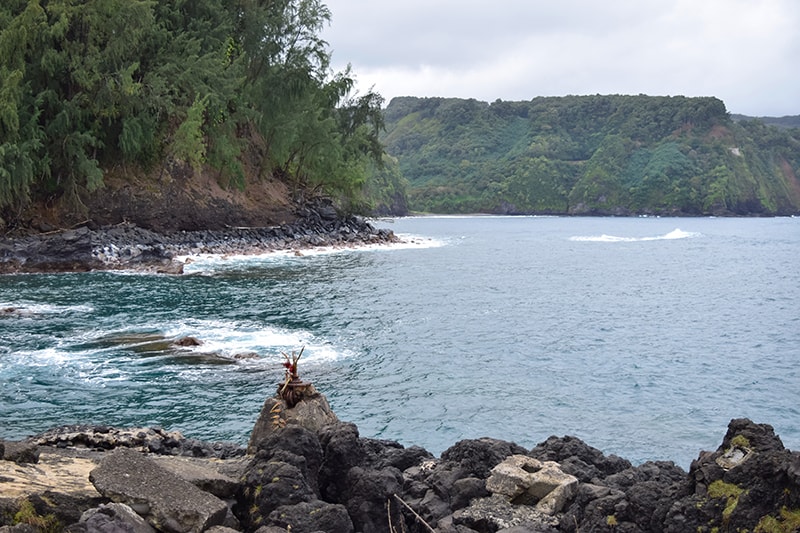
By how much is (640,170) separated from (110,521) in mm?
170437

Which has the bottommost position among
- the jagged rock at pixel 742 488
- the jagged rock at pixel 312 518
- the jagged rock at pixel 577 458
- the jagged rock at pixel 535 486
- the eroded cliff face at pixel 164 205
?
the jagged rock at pixel 577 458

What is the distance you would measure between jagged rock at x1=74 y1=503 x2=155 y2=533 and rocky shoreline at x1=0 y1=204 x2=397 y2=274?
31.5m

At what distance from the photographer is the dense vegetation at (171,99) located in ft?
129

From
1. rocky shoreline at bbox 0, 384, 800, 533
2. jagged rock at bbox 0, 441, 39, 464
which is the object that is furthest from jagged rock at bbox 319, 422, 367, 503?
jagged rock at bbox 0, 441, 39, 464

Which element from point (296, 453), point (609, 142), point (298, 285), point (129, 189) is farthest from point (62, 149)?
point (609, 142)

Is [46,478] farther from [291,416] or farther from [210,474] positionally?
[291,416]

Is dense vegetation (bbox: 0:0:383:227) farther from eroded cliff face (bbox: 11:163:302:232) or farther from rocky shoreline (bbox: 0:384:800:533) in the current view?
rocky shoreline (bbox: 0:384:800:533)

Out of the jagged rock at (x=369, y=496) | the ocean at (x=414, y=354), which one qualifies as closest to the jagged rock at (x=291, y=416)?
the jagged rock at (x=369, y=496)

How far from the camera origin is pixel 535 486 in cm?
802

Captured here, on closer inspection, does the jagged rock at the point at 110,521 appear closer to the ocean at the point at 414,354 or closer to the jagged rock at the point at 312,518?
the jagged rock at the point at 312,518

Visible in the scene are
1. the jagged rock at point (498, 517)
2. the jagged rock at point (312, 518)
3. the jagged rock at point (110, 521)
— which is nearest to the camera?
the jagged rock at point (110, 521)

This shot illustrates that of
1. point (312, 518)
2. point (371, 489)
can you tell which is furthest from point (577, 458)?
point (312, 518)

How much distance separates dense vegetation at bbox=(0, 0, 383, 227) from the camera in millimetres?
39344

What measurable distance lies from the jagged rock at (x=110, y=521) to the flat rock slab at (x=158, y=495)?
0.28 metres
